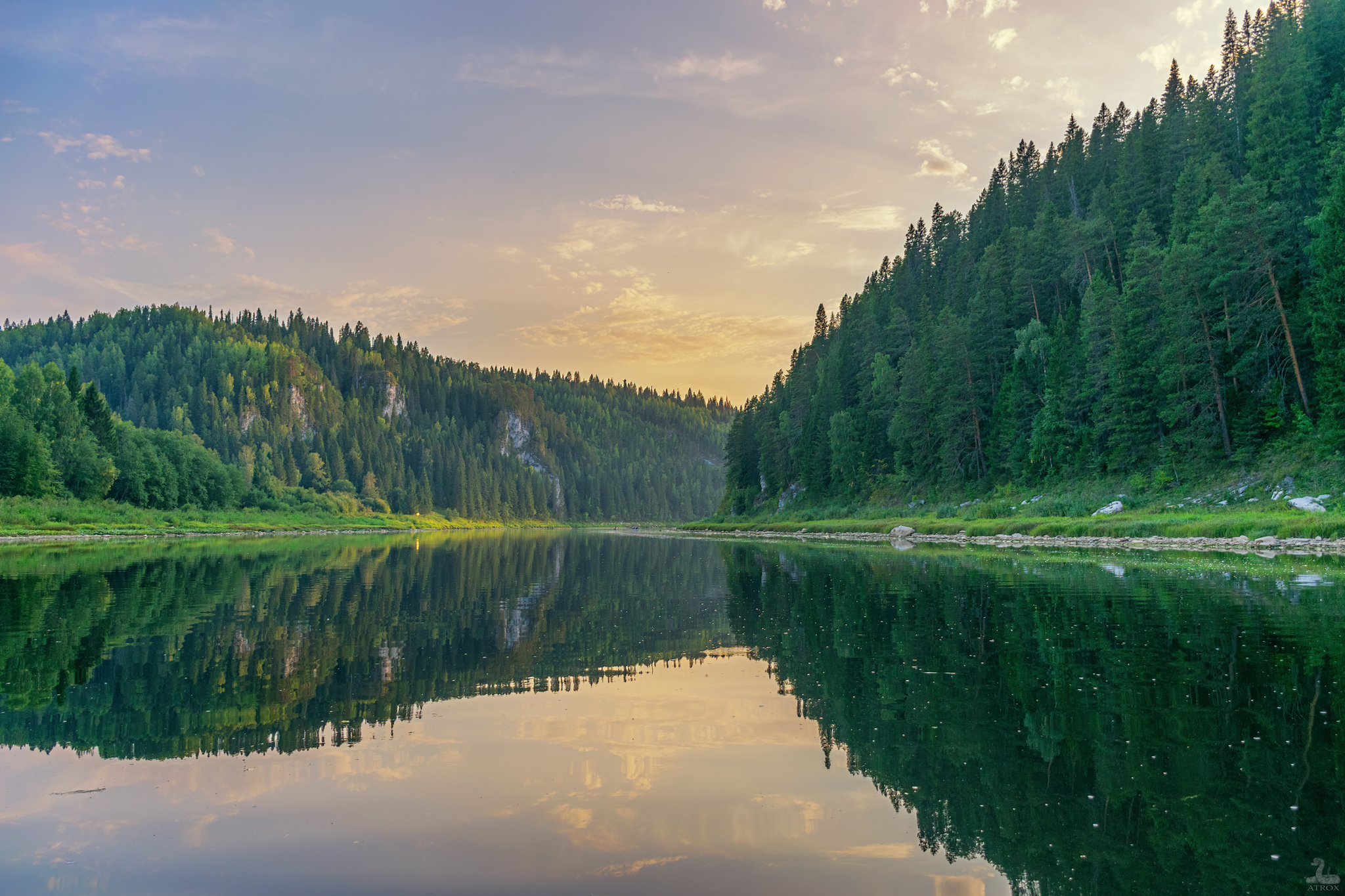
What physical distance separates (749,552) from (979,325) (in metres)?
38.6

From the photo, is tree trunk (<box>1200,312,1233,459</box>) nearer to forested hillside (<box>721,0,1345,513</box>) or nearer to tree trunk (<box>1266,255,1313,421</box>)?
forested hillside (<box>721,0,1345,513</box>)

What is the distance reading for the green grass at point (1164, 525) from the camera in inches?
1490

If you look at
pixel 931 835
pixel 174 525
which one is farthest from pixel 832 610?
pixel 174 525

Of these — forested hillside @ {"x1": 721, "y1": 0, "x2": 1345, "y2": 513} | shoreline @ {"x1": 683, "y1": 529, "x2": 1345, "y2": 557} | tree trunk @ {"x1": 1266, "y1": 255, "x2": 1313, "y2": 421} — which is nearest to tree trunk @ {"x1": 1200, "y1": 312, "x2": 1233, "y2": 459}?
forested hillside @ {"x1": 721, "y1": 0, "x2": 1345, "y2": 513}

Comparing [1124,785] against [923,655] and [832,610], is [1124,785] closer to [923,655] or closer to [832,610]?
[923,655]

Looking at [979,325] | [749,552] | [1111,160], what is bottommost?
[749,552]

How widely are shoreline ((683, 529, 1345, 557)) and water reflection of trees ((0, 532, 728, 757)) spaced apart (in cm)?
2334

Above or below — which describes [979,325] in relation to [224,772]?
above

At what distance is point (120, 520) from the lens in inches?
3755

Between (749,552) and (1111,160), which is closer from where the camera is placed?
Result: (749,552)

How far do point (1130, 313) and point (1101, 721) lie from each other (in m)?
57.1

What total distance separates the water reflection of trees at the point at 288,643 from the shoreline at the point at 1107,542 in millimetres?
23345

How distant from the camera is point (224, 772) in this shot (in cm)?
1067

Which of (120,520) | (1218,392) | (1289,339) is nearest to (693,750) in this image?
(1289,339)
